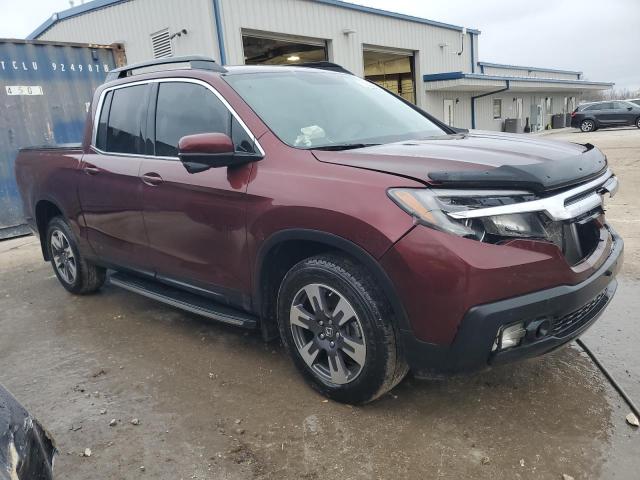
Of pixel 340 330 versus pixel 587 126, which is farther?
pixel 587 126

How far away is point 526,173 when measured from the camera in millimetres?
2250

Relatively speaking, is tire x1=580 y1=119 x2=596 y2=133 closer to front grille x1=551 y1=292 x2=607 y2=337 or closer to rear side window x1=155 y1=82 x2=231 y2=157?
front grille x1=551 y1=292 x2=607 y2=337

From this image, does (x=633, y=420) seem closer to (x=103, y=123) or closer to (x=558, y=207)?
(x=558, y=207)

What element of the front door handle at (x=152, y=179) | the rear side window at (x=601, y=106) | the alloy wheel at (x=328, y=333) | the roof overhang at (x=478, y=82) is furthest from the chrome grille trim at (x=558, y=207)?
the rear side window at (x=601, y=106)

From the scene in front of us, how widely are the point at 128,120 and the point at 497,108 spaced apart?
28902 mm

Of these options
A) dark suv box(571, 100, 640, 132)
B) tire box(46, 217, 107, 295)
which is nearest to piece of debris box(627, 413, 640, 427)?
tire box(46, 217, 107, 295)

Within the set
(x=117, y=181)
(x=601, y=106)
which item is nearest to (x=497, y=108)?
(x=601, y=106)

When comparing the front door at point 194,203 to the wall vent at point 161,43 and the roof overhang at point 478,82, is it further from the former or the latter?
the roof overhang at point 478,82

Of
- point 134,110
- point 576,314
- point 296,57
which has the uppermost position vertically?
point 296,57

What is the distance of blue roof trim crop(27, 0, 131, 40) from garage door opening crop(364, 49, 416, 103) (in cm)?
918

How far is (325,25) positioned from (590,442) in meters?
14.8

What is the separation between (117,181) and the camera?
3.83 metres

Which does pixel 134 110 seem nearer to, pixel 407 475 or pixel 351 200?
pixel 351 200

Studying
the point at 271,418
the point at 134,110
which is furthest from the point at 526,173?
the point at 134,110
